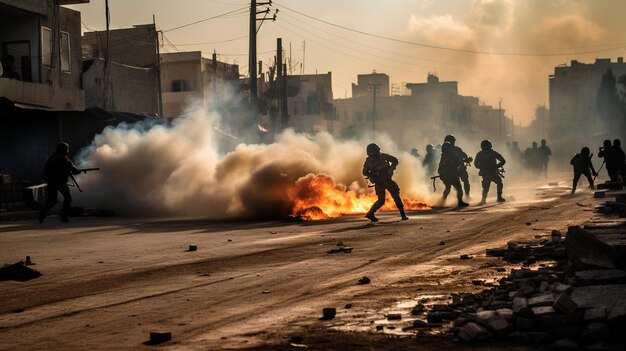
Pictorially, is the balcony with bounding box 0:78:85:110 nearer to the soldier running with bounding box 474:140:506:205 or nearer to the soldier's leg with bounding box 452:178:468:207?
the soldier's leg with bounding box 452:178:468:207

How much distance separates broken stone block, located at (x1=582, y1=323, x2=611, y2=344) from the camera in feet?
19.4

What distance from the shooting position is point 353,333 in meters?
6.53

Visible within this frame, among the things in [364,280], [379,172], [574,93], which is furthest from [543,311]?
[574,93]

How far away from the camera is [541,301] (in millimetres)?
6465

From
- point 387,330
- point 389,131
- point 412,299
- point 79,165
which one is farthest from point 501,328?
point 389,131

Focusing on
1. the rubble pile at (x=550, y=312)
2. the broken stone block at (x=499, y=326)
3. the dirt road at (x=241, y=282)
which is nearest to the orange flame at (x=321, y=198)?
the dirt road at (x=241, y=282)

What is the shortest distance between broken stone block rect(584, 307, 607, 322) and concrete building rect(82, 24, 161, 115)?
143 feet

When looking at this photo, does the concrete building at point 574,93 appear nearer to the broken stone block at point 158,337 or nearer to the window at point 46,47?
the window at point 46,47

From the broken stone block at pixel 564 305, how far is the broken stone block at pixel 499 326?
35 cm

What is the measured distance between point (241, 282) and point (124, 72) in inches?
1667

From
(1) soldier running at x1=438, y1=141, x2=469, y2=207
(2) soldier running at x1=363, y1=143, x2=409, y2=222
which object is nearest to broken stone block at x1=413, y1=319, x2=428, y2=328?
Answer: (2) soldier running at x1=363, y1=143, x2=409, y2=222

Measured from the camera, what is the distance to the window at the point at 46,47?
118 feet

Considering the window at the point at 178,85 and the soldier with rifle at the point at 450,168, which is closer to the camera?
the soldier with rifle at the point at 450,168

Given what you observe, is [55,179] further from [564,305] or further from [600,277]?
[564,305]
